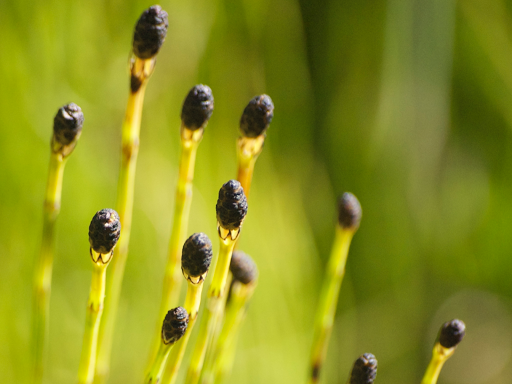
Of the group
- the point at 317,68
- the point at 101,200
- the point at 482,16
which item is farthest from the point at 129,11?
the point at 482,16

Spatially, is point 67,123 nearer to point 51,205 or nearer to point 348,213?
point 51,205

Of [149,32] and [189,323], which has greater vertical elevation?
[149,32]

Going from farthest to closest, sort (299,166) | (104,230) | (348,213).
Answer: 1. (299,166)
2. (348,213)
3. (104,230)

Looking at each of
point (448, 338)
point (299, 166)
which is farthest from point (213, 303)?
point (299, 166)

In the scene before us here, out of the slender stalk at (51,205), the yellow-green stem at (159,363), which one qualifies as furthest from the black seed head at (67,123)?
the yellow-green stem at (159,363)

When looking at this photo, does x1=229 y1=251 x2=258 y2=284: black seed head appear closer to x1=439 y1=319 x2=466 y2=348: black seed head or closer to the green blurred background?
x1=439 y1=319 x2=466 y2=348: black seed head

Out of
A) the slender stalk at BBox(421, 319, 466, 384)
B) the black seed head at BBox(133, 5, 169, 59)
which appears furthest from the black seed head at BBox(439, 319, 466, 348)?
the black seed head at BBox(133, 5, 169, 59)

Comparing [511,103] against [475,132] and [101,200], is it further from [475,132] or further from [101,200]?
[101,200]
